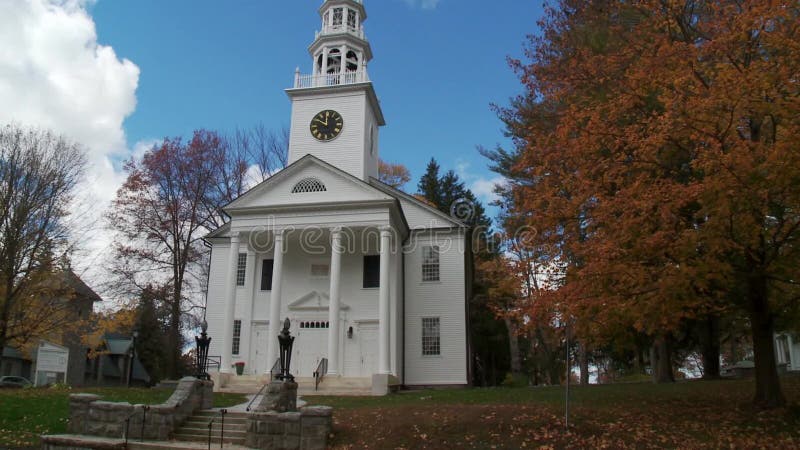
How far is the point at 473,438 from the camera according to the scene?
35.9ft

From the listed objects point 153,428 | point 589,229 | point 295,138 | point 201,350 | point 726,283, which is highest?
point 295,138

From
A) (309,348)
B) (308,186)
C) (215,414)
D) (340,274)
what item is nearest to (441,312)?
(340,274)

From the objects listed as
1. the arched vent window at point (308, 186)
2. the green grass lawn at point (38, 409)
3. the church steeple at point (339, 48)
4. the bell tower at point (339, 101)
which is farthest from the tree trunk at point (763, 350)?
the church steeple at point (339, 48)

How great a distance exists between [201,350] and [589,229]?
34.7 feet

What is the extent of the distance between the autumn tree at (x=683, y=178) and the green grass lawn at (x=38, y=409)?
10845mm

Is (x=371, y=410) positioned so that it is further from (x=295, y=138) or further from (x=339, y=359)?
(x=295, y=138)

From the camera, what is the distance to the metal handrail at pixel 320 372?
20886 millimetres

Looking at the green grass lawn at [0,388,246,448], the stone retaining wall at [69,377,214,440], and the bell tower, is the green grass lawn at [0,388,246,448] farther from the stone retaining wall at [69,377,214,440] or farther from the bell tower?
the bell tower

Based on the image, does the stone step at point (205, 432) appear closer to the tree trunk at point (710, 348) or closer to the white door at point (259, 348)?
the white door at point (259, 348)

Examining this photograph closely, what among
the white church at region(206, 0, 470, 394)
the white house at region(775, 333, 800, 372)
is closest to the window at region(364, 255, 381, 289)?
the white church at region(206, 0, 470, 394)

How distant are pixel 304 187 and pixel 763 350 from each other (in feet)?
55.7

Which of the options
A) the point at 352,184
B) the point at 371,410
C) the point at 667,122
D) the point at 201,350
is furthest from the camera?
the point at 352,184

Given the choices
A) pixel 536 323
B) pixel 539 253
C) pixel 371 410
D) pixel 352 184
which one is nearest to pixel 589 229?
pixel 539 253

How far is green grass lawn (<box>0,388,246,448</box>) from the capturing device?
12539 millimetres
